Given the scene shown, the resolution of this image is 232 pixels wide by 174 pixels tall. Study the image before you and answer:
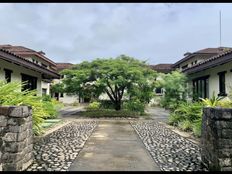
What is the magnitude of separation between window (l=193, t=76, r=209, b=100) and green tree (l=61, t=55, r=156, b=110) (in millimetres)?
3141

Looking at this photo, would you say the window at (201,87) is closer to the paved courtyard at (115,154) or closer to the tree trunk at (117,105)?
the tree trunk at (117,105)

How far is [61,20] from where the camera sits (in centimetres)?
1872

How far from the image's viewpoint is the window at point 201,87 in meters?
19.1

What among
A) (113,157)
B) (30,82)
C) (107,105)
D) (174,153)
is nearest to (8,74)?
(30,82)

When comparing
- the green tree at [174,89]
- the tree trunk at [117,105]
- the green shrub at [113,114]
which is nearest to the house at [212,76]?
the green tree at [174,89]

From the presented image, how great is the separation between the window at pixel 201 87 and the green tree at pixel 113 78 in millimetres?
3141

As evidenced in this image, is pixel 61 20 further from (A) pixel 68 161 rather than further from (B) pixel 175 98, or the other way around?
(A) pixel 68 161

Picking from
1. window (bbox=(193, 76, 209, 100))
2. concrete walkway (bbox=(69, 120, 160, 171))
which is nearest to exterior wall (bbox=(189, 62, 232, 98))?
window (bbox=(193, 76, 209, 100))

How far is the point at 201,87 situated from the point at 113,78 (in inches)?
246

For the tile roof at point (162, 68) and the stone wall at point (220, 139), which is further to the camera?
the tile roof at point (162, 68)

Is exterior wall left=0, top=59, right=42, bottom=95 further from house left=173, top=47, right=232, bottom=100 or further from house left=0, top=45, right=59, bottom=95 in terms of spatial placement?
house left=173, top=47, right=232, bottom=100

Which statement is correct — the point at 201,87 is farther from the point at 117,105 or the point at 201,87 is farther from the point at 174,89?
the point at 117,105

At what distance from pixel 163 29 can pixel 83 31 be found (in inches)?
255

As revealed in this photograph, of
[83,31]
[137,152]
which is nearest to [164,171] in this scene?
[137,152]
